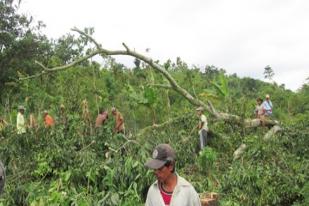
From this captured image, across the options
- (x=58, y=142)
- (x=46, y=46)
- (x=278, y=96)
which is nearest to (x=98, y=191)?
(x=58, y=142)

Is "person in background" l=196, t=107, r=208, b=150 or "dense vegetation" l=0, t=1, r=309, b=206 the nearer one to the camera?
"dense vegetation" l=0, t=1, r=309, b=206

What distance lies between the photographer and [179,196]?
317 cm

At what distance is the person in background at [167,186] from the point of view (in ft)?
10.4

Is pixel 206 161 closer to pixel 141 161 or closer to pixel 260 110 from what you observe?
pixel 141 161

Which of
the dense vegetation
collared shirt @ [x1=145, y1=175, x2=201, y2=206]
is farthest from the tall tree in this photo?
collared shirt @ [x1=145, y1=175, x2=201, y2=206]

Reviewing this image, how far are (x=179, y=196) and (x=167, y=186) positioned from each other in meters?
0.11

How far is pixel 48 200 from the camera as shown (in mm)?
7707

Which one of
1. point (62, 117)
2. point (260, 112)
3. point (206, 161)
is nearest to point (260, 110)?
point (260, 112)

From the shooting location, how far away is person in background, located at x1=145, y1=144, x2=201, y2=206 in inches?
125

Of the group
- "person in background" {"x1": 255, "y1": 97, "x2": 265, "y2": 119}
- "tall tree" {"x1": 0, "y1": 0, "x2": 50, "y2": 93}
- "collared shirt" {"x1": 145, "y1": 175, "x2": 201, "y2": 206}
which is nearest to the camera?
"collared shirt" {"x1": 145, "y1": 175, "x2": 201, "y2": 206}

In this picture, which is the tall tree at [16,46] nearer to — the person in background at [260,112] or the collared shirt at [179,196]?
the person in background at [260,112]

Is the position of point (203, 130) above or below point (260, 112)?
below

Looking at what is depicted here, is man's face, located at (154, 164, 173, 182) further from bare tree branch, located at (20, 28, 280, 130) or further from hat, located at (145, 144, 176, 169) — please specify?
bare tree branch, located at (20, 28, 280, 130)

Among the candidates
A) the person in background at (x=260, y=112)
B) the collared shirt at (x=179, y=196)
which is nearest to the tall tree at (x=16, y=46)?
the person in background at (x=260, y=112)
